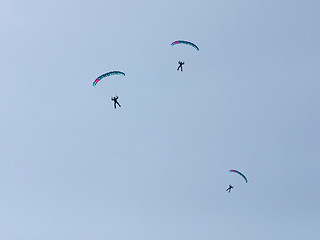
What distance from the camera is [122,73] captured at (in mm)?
52906

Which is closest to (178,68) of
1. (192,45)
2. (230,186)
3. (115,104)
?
(192,45)

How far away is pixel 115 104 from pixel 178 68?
15.1 metres

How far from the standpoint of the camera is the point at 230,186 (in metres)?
79.0

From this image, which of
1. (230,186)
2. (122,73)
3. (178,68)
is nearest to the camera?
(122,73)

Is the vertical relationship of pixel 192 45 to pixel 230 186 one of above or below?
above

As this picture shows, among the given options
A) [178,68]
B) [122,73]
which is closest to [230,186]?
[178,68]

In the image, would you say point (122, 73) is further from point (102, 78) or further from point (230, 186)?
point (230, 186)

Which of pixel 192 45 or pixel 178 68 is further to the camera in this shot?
pixel 178 68

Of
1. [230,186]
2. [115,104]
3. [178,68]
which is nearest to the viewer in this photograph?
[115,104]

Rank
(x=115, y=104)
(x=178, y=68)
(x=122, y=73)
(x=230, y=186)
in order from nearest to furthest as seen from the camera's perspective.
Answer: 1. (x=122, y=73)
2. (x=115, y=104)
3. (x=178, y=68)
4. (x=230, y=186)

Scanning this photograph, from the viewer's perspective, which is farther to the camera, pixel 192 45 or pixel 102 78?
pixel 192 45

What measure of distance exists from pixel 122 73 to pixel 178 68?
1764cm

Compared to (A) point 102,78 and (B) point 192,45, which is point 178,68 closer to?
(B) point 192,45

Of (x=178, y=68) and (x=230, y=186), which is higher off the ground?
(x=178, y=68)
